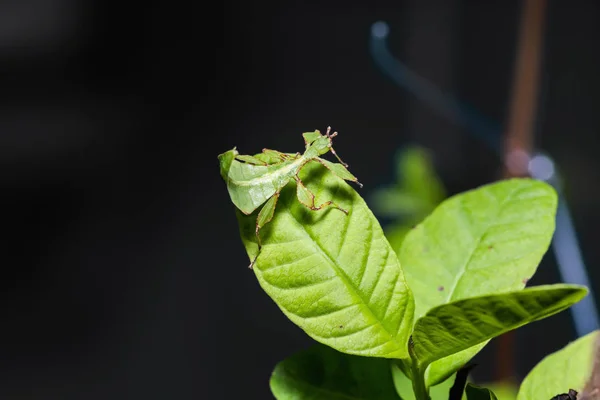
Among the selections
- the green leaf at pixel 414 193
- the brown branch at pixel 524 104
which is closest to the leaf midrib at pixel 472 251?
the brown branch at pixel 524 104

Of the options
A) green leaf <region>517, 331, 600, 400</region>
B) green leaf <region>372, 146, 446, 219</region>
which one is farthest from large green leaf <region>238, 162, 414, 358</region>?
green leaf <region>372, 146, 446, 219</region>

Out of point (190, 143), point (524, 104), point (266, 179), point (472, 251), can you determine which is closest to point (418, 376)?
point (472, 251)

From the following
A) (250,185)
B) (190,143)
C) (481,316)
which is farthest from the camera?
(190,143)

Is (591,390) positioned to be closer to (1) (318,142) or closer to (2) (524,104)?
(1) (318,142)

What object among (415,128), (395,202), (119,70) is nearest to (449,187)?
(415,128)

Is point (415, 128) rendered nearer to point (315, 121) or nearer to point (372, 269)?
point (315, 121)

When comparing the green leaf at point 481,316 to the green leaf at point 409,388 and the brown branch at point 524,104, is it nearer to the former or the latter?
the green leaf at point 409,388
